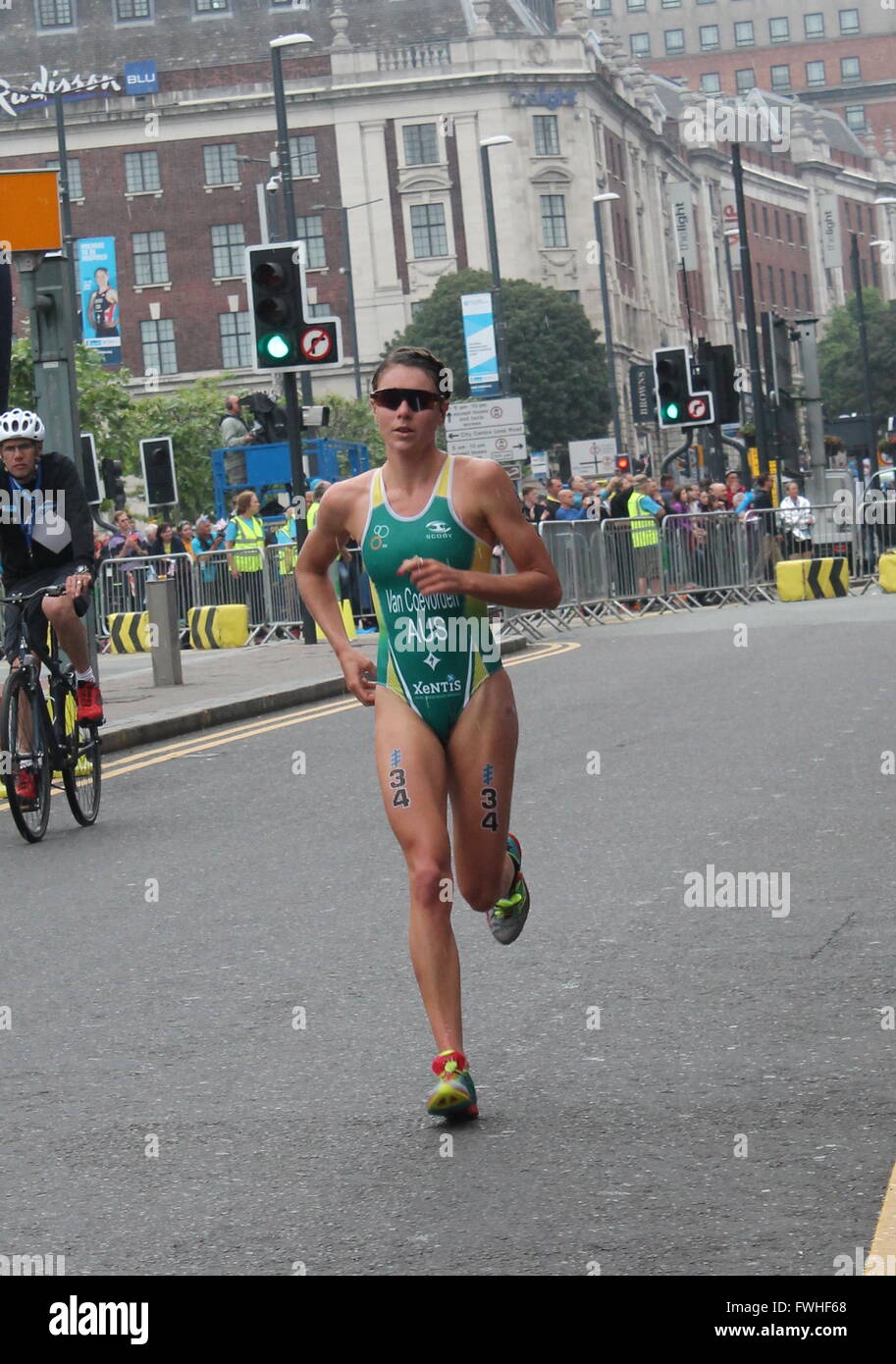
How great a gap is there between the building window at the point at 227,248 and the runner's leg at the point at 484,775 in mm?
86674

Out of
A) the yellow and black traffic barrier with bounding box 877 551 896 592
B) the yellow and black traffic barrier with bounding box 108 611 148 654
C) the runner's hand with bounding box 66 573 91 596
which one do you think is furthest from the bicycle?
the yellow and black traffic barrier with bounding box 877 551 896 592

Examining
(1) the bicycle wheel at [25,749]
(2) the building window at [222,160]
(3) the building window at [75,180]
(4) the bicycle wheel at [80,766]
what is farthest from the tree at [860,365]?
(1) the bicycle wheel at [25,749]

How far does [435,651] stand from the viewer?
19.3 ft

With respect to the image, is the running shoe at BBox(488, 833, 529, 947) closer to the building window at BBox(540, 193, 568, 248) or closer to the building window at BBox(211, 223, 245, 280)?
the building window at BBox(211, 223, 245, 280)

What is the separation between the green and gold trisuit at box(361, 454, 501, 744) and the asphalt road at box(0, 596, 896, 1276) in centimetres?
102

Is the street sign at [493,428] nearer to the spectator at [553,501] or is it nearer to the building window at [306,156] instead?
the spectator at [553,501]

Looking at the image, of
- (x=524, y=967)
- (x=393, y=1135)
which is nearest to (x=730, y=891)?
(x=524, y=967)

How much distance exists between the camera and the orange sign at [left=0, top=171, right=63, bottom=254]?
15.9 meters

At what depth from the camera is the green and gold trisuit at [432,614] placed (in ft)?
19.4

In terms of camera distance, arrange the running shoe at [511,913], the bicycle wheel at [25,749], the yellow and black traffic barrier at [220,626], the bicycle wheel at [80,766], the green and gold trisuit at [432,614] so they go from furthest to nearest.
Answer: the yellow and black traffic barrier at [220,626], the bicycle wheel at [80,766], the bicycle wheel at [25,749], the running shoe at [511,913], the green and gold trisuit at [432,614]

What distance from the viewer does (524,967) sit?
759 centimetres

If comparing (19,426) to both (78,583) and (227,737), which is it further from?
(227,737)

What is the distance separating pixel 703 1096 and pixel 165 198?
89.0 m

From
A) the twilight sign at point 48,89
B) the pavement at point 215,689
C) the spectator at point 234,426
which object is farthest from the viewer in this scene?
the twilight sign at point 48,89
